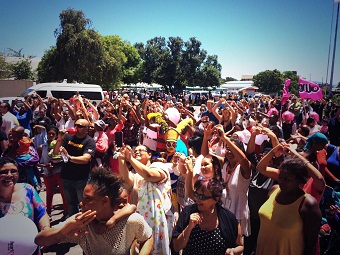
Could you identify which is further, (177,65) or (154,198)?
(177,65)

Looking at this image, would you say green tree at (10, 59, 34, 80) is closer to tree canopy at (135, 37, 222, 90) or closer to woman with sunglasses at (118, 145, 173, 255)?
tree canopy at (135, 37, 222, 90)

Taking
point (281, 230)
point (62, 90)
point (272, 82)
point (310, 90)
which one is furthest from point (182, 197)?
point (272, 82)

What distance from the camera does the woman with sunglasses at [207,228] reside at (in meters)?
2.30

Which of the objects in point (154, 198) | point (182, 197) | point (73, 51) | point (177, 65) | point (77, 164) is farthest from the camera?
point (177, 65)

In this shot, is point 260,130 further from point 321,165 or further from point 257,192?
point 321,165

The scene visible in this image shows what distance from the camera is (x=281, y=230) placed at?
2398mm

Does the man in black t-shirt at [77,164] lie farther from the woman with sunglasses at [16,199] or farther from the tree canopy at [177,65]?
the tree canopy at [177,65]

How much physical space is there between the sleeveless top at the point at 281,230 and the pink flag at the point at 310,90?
10696 mm

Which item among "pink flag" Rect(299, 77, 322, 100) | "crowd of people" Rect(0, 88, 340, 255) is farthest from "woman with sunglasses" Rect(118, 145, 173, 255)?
"pink flag" Rect(299, 77, 322, 100)

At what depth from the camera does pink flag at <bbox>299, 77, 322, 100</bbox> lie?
456 inches

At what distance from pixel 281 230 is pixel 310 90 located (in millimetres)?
11085

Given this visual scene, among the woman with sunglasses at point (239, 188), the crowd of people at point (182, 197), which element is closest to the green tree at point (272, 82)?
the crowd of people at point (182, 197)

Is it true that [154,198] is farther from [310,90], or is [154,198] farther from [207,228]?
[310,90]

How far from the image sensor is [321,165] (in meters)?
3.78
